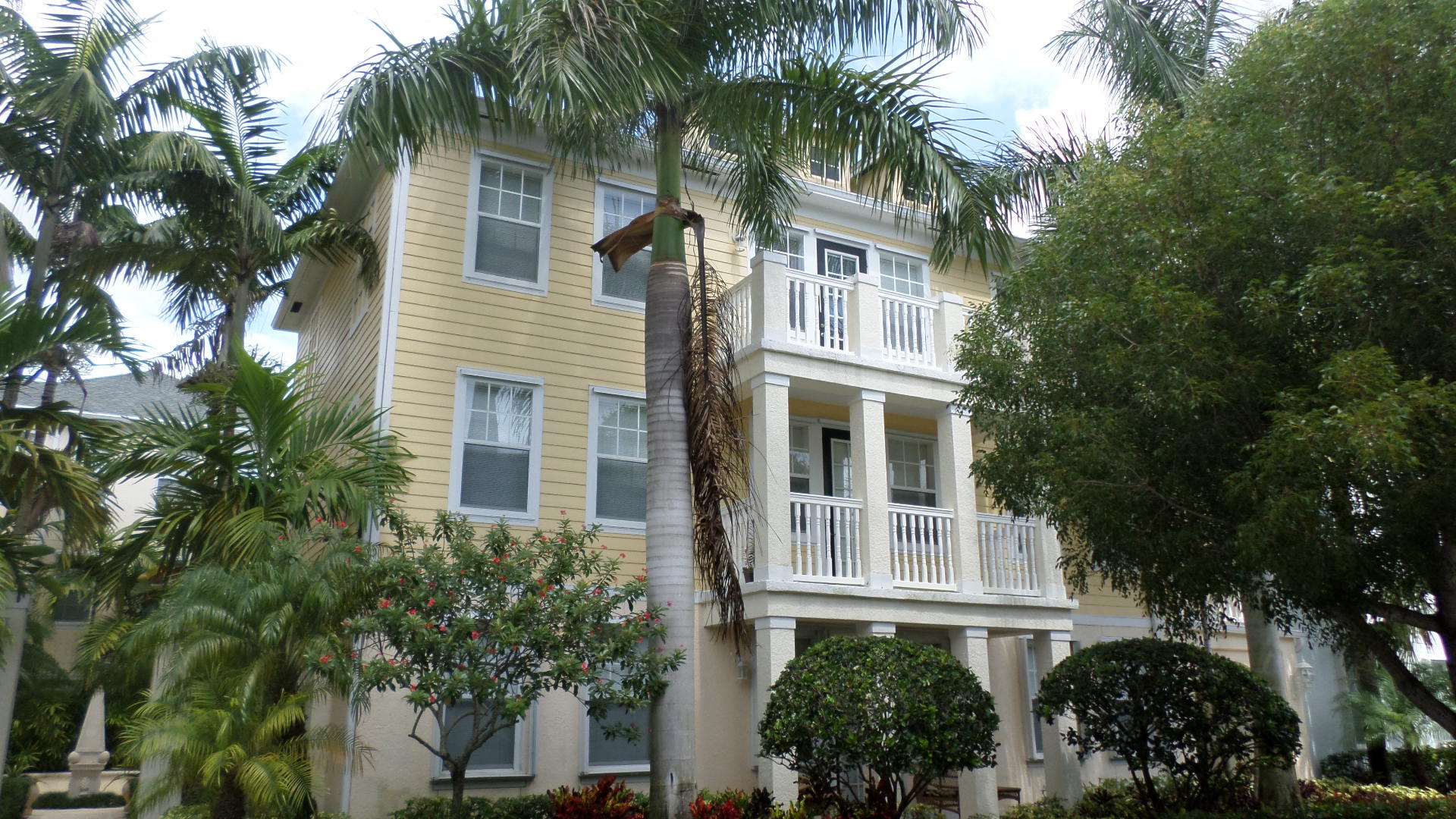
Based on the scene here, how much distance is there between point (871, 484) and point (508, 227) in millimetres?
6002

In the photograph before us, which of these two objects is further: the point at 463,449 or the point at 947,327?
the point at 947,327

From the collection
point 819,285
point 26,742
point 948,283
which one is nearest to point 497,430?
point 819,285

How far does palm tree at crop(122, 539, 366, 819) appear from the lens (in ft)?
31.4

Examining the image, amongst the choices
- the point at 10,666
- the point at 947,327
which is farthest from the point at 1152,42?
the point at 10,666

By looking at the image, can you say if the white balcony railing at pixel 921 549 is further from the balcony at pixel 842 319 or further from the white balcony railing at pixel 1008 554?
the balcony at pixel 842 319

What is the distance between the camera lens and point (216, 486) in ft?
41.5

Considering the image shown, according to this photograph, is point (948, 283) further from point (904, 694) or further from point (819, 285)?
point (904, 694)

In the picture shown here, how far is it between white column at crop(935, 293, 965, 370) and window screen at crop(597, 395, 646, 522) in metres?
4.24

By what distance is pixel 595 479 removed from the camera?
14.2 meters

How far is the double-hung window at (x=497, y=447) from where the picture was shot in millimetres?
13547

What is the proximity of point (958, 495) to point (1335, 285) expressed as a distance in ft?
22.9

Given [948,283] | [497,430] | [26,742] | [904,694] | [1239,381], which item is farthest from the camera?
[26,742]

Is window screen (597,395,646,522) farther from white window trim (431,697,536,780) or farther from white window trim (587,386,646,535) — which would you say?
white window trim (431,697,536,780)

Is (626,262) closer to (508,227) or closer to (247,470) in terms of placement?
(508,227)
